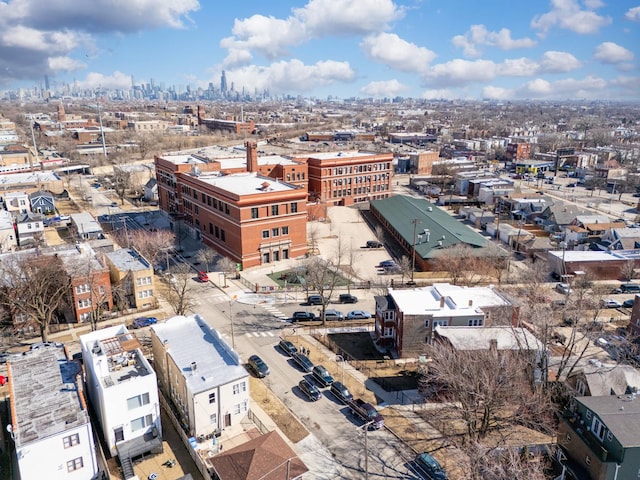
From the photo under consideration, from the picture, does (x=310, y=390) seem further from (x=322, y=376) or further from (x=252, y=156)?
Result: (x=252, y=156)

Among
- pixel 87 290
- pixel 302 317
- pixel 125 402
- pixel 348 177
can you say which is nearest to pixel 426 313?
pixel 302 317

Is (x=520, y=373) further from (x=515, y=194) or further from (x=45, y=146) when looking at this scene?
(x=45, y=146)

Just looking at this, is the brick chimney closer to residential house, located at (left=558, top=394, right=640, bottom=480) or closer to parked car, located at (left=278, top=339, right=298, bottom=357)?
parked car, located at (left=278, top=339, right=298, bottom=357)

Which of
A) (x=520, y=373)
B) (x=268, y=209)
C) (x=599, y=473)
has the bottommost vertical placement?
(x=599, y=473)

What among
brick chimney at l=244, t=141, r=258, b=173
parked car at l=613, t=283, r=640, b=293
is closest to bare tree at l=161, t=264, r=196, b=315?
brick chimney at l=244, t=141, r=258, b=173

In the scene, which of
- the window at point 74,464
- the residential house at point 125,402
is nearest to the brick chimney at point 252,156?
the residential house at point 125,402

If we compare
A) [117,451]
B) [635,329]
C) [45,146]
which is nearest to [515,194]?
[635,329]
